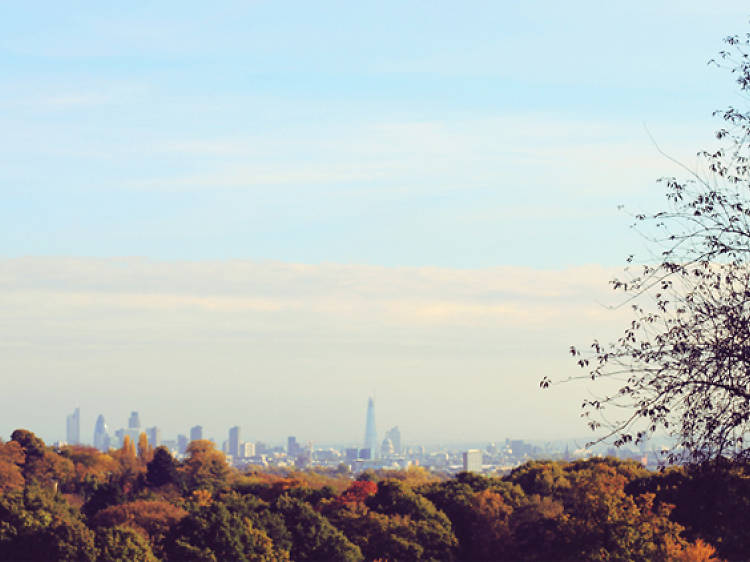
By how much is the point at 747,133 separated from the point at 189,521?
44.8 meters

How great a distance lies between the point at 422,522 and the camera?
64312 millimetres

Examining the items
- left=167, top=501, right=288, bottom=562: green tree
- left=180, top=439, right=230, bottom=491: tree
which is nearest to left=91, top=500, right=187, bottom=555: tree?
left=167, top=501, right=288, bottom=562: green tree

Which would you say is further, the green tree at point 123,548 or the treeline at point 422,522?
the treeline at point 422,522

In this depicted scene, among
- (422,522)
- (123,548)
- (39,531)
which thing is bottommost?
(123,548)

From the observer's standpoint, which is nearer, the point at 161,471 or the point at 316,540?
the point at 316,540

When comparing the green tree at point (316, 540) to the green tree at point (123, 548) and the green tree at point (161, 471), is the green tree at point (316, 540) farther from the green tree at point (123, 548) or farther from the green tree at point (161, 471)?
the green tree at point (161, 471)

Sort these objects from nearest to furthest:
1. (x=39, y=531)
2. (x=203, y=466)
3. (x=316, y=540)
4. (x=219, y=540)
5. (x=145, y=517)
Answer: (x=219, y=540), (x=39, y=531), (x=316, y=540), (x=145, y=517), (x=203, y=466)

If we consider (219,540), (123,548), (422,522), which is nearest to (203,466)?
(422,522)

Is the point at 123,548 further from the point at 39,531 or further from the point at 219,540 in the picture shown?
the point at 39,531

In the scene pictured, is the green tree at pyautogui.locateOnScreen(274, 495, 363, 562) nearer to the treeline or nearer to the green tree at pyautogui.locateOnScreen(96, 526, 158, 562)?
the treeline

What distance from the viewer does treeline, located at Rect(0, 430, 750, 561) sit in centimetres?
5081

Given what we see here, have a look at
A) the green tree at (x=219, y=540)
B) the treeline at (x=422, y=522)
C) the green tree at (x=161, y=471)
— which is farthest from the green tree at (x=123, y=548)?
the green tree at (x=161, y=471)

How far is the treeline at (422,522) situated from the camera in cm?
5081

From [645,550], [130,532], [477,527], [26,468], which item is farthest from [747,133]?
[26,468]
